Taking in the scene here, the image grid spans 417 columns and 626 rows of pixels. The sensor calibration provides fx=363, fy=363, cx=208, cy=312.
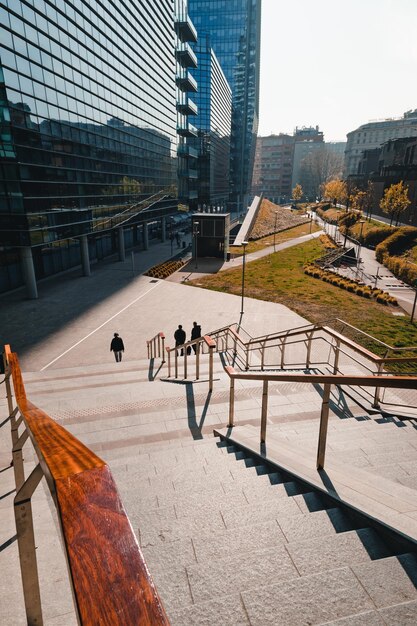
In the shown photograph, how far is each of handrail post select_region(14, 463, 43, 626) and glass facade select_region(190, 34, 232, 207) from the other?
78.0 metres

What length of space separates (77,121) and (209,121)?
194 feet

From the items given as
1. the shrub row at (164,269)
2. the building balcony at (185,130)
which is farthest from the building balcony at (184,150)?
the shrub row at (164,269)

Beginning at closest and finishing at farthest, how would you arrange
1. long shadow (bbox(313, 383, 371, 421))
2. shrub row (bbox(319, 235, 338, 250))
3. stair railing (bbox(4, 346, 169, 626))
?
stair railing (bbox(4, 346, 169, 626)) < long shadow (bbox(313, 383, 371, 421)) < shrub row (bbox(319, 235, 338, 250))

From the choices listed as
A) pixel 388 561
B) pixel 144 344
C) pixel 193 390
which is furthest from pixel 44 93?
pixel 388 561

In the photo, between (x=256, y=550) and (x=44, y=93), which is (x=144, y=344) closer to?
(x=256, y=550)

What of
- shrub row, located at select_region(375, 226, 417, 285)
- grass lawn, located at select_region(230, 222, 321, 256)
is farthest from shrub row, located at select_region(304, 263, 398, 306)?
grass lawn, located at select_region(230, 222, 321, 256)

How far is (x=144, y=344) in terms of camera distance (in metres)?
16.1

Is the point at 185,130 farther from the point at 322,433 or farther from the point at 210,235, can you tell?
the point at 322,433

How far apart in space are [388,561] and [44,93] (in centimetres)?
2619

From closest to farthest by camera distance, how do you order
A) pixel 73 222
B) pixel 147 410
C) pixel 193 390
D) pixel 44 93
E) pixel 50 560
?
1. pixel 50 560
2. pixel 147 410
3. pixel 193 390
4. pixel 44 93
5. pixel 73 222

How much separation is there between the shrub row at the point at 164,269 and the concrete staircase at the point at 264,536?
79.9 ft

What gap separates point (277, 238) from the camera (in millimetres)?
54469

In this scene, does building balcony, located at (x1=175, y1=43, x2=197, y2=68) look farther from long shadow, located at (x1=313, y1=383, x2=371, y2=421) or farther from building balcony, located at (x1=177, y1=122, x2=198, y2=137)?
long shadow, located at (x1=313, y1=383, x2=371, y2=421)

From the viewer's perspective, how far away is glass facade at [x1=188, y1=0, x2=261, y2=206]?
11194cm
